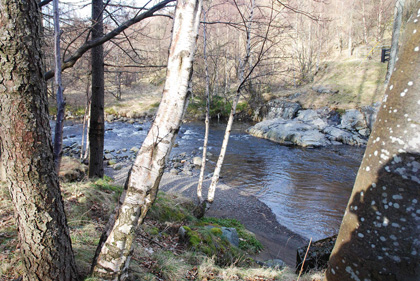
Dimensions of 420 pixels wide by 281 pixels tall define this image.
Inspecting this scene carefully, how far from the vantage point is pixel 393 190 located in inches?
53.1

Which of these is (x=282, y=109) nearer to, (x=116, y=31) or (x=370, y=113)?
(x=370, y=113)

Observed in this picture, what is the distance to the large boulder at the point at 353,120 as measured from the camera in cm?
1825

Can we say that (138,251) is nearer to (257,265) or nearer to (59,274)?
(59,274)

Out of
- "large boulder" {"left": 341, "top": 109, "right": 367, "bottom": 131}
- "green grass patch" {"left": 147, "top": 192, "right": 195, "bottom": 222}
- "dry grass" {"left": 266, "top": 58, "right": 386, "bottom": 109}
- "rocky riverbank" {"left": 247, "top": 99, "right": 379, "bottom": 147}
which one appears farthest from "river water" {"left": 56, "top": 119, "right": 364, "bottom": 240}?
"dry grass" {"left": 266, "top": 58, "right": 386, "bottom": 109}

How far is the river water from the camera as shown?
849 cm

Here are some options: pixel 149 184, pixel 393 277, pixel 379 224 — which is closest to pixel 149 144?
pixel 149 184

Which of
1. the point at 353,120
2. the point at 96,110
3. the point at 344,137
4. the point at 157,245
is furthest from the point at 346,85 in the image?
the point at 157,245

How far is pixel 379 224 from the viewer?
140 centimetres

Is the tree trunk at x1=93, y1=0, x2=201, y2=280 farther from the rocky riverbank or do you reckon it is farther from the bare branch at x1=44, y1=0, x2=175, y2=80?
the rocky riverbank

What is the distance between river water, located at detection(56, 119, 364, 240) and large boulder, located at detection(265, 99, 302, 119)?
4.36m

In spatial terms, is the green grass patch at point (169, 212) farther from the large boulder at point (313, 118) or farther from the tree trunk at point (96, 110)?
the large boulder at point (313, 118)

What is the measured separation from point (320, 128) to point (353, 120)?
2243mm

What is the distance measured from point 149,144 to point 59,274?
1379 mm

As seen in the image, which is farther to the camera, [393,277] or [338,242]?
[338,242]
